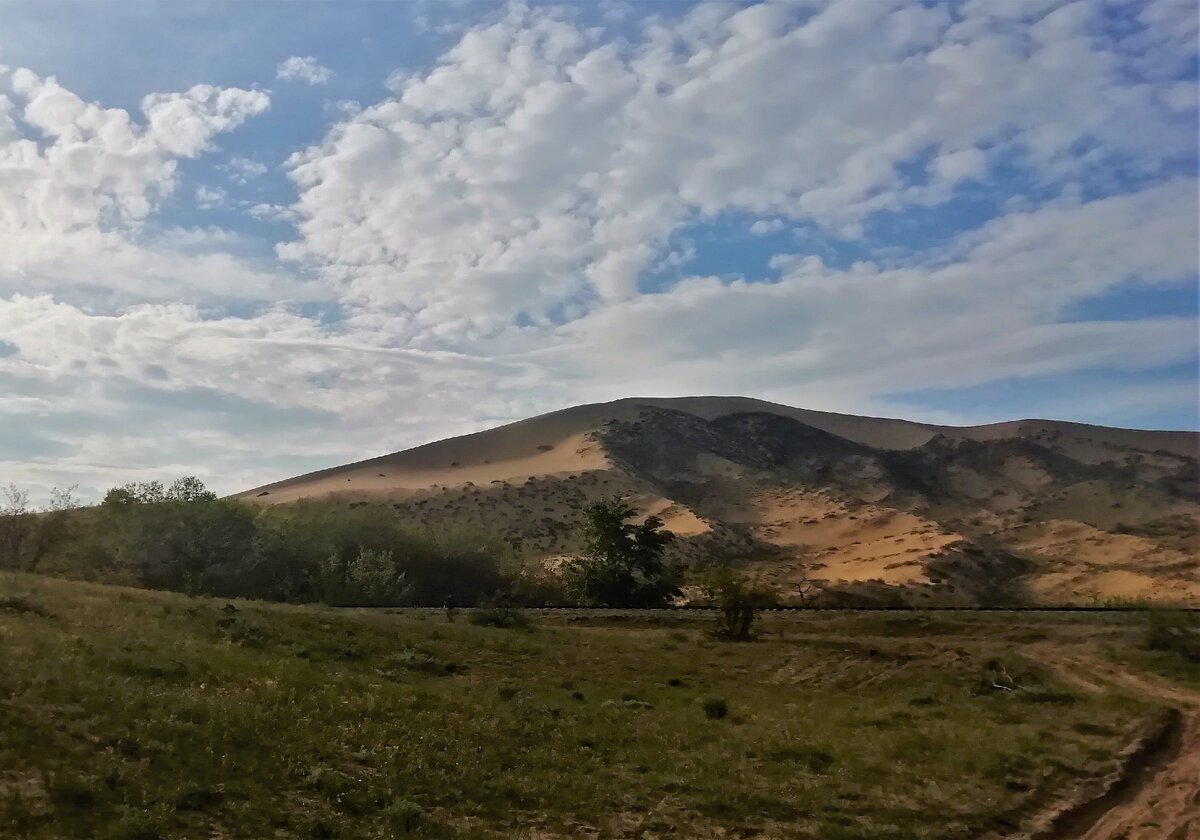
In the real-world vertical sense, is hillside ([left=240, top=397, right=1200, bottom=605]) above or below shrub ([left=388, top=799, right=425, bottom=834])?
above

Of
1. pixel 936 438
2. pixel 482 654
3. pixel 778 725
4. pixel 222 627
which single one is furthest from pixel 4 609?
pixel 936 438

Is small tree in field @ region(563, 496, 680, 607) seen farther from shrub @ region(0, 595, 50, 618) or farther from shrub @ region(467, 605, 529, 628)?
shrub @ region(0, 595, 50, 618)

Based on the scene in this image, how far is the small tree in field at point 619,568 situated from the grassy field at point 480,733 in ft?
66.9

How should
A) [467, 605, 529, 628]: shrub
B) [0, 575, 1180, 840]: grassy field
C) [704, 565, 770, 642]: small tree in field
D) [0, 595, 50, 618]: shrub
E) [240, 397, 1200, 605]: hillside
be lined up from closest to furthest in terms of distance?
[0, 575, 1180, 840]: grassy field < [0, 595, 50, 618]: shrub < [467, 605, 529, 628]: shrub < [704, 565, 770, 642]: small tree in field < [240, 397, 1200, 605]: hillside

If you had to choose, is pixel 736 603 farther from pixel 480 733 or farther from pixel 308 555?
pixel 308 555

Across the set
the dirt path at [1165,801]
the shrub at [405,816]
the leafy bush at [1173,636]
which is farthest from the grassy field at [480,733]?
the leafy bush at [1173,636]

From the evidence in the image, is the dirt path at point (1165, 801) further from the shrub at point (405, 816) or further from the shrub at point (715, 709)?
the shrub at point (405, 816)

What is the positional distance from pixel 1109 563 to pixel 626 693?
2520 inches

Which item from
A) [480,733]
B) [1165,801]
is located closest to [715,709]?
[480,733]

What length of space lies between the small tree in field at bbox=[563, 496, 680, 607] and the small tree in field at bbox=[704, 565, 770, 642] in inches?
536

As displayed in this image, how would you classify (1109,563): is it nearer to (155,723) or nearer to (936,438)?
(936,438)

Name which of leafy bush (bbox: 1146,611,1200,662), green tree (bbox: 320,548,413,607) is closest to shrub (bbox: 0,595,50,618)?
green tree (bbox: 320,548,413,607)

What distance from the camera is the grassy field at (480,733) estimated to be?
10.6 meters

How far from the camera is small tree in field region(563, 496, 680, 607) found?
48000mm
